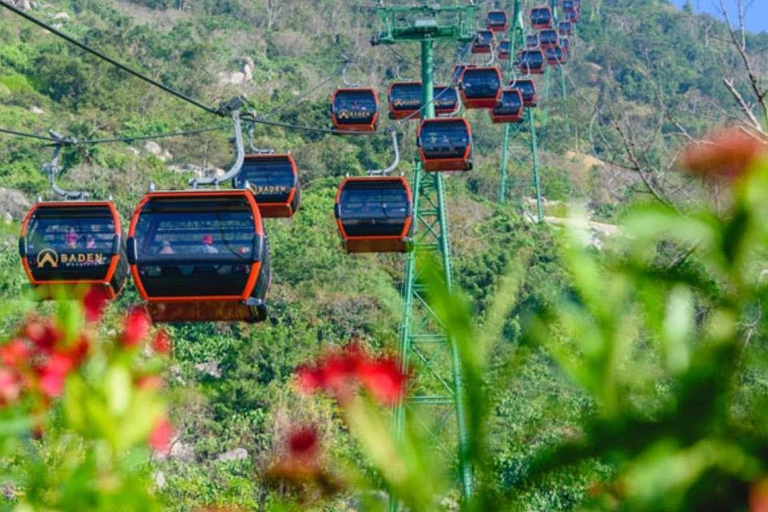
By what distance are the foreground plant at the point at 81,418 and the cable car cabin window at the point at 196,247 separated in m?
6.67

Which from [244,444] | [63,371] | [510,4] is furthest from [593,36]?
[63,371]

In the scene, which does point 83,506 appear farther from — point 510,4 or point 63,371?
point 510,4

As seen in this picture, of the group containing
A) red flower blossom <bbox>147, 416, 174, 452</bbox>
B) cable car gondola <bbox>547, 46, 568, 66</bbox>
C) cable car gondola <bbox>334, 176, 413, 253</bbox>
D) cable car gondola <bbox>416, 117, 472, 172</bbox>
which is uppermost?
cable car gondola <bbox>547, 46, 568, 66</bbox>

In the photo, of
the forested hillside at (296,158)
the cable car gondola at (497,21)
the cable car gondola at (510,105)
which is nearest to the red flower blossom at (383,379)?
the forested hillside at (296,158)

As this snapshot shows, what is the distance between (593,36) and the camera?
58.8 meters

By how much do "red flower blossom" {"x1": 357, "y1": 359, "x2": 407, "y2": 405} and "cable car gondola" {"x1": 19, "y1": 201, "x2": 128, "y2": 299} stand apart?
9.41 meters

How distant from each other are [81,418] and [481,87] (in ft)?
70.4

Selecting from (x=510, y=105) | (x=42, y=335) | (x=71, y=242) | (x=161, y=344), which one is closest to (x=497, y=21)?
(x=510, y=105)

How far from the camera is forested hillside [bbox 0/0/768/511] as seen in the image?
8078mm

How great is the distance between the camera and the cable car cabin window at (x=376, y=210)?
11.5 metres

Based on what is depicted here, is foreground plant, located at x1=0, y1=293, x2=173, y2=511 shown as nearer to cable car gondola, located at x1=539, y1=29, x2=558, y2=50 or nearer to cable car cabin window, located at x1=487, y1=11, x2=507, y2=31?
cable car cabin window, located at x1=487, y1=11, x2=507, y2=31

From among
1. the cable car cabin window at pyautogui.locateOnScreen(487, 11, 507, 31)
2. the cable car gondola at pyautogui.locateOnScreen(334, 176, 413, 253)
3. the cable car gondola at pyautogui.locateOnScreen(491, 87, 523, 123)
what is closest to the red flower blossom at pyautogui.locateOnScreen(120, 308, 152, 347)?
the cable car gondola at pyautogui.locateOnScreen(334, 176, 413, 253)

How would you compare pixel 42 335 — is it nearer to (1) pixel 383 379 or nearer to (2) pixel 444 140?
(1) pixel 383 379

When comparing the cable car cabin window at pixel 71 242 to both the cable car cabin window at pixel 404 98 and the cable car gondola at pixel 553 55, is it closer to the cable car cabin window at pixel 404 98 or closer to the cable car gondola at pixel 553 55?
the cable car cabin window at pixel 404 98
